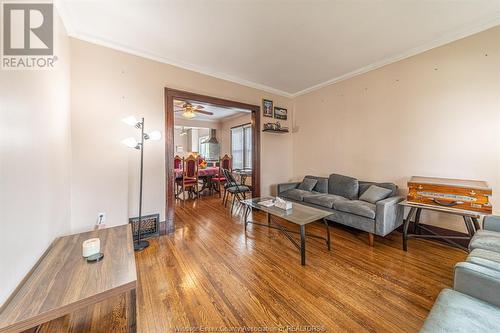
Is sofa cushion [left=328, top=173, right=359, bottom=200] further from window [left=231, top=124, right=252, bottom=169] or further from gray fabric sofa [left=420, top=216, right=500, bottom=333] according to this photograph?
window [left=231, top=124, right=252, bottom=169]

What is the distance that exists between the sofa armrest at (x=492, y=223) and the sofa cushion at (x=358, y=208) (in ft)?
3.03

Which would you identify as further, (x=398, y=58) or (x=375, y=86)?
(x=375, y=86)

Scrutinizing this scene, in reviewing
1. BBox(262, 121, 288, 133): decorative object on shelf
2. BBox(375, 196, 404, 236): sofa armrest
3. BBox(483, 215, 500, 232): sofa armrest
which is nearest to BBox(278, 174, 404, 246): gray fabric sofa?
BBox(375, 196, 404, 236): sofa armrest

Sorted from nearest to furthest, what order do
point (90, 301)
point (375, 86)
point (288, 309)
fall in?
1. point (90, 301)
2. point (288, 309)
3. point (375, 86)

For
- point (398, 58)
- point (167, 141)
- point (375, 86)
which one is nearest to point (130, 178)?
point (167, 141)

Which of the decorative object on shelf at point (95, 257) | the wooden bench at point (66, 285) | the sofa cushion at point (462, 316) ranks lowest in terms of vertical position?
the sofa cushion at point (462, 316)

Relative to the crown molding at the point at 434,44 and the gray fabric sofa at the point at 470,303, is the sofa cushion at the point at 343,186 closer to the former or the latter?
the crown molding at the point at 434,44

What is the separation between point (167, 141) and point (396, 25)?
132 inches

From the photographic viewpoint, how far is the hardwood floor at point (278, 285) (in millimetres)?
1355

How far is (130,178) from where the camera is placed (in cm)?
264

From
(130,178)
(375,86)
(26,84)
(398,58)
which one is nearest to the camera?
(26,84)

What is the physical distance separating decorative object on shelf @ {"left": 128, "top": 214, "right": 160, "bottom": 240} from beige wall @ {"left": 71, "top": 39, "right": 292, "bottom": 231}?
0.29 ft

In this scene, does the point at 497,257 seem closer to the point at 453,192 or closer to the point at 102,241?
the point at 453,192

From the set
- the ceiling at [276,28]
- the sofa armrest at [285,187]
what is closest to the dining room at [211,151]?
the sofa armrest at [285,187]
